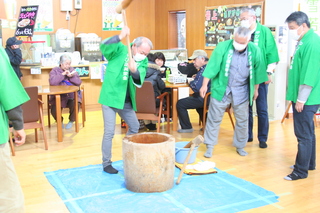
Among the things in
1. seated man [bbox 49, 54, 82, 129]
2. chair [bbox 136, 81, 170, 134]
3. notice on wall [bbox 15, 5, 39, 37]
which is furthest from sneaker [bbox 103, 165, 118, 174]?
notice on wall [bbox 15, 5, 39, 37]

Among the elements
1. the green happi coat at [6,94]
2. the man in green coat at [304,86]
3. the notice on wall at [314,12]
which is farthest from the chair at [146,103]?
the notice on wall at [314,12]

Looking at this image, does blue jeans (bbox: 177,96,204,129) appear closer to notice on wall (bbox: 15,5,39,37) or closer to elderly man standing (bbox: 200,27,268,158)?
elderly man standing (bbox: 200,27,268,158)

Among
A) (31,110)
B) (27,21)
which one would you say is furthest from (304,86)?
(27,21)

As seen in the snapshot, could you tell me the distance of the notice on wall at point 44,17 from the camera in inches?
318

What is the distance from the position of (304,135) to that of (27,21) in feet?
16.6

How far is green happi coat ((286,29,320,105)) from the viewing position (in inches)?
134

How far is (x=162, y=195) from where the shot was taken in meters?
3.29

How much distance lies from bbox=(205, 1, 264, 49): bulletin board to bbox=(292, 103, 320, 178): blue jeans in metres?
3.82

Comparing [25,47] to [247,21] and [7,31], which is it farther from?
[247,21]

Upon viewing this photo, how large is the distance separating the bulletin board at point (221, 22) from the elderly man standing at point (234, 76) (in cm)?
305

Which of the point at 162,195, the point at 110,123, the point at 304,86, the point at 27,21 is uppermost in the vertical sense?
the point at 27,21

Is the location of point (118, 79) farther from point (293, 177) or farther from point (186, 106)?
point (186, 106)

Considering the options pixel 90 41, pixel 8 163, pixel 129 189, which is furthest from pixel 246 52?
pixel 90 41

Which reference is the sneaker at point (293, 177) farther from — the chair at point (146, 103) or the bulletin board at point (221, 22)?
the bulletin board at point (221, 22)
